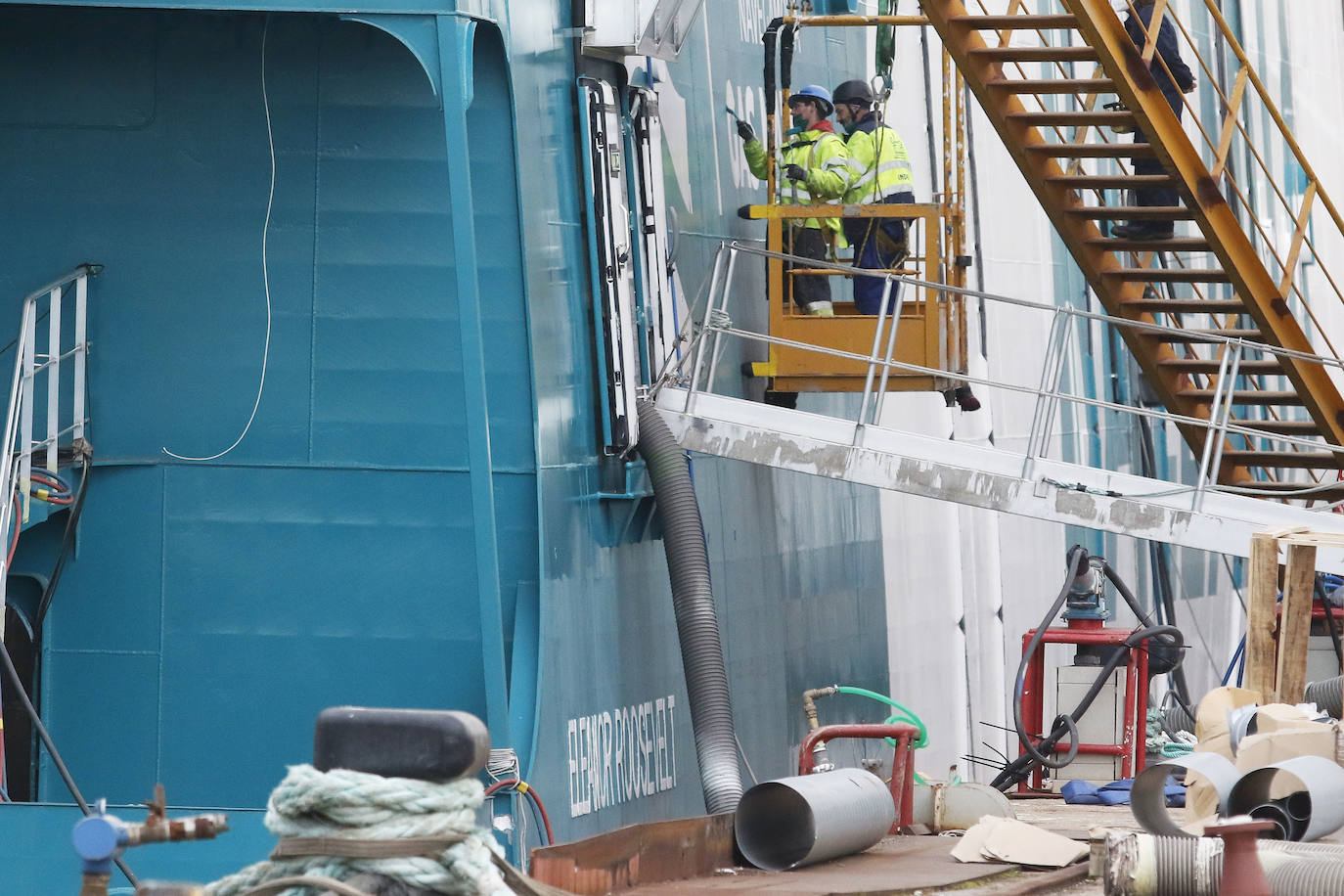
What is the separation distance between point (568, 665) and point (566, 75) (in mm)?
3132

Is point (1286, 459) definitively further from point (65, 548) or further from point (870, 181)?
point (65, 548)

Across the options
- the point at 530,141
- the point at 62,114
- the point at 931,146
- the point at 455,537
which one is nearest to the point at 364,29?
the point at 530,141

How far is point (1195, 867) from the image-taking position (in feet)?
19.2

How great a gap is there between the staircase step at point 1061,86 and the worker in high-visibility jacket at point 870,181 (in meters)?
0.80

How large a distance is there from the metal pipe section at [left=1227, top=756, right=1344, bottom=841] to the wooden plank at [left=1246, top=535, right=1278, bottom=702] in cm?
238

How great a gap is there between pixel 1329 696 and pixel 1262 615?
155 cm

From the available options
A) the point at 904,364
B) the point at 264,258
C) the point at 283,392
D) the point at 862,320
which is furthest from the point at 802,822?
the point at 862,320

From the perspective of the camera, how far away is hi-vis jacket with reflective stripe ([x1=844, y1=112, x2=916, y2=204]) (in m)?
11.6

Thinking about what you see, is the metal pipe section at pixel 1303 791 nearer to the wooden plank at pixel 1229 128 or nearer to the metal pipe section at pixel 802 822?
the metal pipe section at pixel 802 822

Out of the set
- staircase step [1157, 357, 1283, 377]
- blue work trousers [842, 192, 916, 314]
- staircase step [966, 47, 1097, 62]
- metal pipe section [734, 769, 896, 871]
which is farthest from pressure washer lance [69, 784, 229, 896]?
staircase step [1157, 357, 1283, 377]

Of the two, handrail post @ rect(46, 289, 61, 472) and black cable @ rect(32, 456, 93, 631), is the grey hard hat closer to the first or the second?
handrail post @ rect(46, 289, 61, 472)

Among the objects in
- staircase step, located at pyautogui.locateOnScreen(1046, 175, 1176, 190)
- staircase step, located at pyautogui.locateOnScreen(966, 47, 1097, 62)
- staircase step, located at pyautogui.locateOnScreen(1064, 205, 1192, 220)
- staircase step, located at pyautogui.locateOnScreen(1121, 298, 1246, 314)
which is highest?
staircase step, located at pyautogui.locateOnScreen(966, 47, 1097, 62)

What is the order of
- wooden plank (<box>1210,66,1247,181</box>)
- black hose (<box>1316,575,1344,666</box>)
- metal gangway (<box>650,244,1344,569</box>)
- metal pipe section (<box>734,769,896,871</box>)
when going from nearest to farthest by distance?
metal pipe section (<box>734,769,896,871</box>)
metal gangway (<box>650,244,1344,569</box>)
wooden plank (<box>1210,66,1247,181</box>)
black hose (<box>1316,575,1344,666</box>)

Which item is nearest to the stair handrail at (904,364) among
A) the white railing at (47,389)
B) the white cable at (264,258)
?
the white cable at (264,258)
